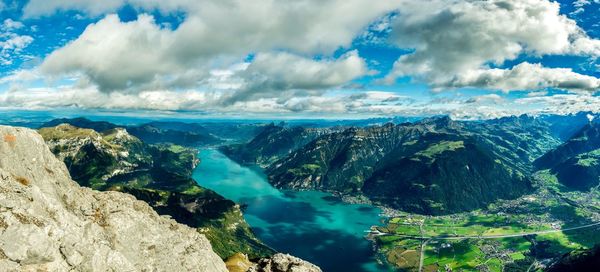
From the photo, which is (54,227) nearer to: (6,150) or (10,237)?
(10,237)

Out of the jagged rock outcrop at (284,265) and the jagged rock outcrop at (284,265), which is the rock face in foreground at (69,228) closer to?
the jagged rock outcrop at (284,265)

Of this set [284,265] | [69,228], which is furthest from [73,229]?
[284,265]

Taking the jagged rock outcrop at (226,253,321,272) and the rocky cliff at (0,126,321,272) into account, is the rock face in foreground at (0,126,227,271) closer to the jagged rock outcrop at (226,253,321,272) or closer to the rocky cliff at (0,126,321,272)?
the rocky cliff at (0,126,321,272)

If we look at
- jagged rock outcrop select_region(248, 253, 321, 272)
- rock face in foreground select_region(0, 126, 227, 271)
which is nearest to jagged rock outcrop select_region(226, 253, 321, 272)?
jagged rock outcrop select_region(248, 253, 321, 272)

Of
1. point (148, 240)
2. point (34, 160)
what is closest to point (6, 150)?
point (34, 160)

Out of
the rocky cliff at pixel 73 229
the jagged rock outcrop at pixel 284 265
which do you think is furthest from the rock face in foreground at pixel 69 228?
the jagged rock outcrop at pixel 284 265

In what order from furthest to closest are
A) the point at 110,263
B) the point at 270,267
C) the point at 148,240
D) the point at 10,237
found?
1. the point at 270,267
2. the point at 148,240
3. the point at 110,263
4. the point at 10,237

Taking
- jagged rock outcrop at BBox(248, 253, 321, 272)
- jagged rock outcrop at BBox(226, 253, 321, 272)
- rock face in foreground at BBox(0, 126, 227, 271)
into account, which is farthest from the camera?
jagged rock outcrop at BBox(226, 253, 321, 272)

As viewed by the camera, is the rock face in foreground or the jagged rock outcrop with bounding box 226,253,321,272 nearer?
the rock face in foreground

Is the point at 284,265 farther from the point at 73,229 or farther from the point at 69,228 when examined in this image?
the point at 69,228
